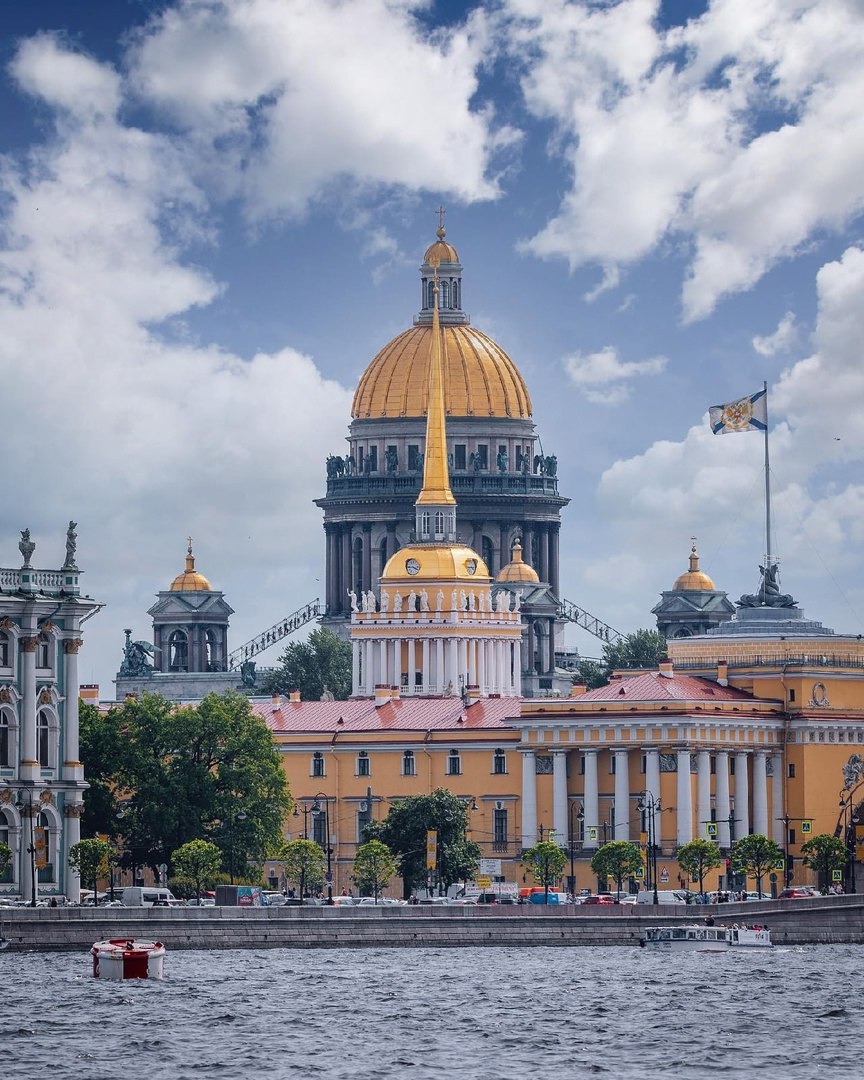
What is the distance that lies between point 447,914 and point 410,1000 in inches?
679

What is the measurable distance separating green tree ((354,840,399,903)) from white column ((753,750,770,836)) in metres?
21.8

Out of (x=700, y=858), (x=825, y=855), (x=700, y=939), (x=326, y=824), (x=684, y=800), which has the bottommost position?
(x=700, y=939)

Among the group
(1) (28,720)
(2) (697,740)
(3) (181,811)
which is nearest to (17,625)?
(1) (28,720)

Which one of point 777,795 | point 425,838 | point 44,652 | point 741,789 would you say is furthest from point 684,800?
point 44,652

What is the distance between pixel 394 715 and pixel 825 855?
23780mm

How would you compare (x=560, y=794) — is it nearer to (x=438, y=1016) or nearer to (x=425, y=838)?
(x=425, y=838)

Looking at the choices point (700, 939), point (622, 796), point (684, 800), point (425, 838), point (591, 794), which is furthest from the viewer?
point (591, 794)

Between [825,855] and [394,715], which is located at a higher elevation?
[394,715]

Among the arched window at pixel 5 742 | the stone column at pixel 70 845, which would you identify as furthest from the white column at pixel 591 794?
the arched window at pixel 5 742

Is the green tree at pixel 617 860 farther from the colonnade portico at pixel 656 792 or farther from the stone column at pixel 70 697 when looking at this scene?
the stone column at pixel 70 697

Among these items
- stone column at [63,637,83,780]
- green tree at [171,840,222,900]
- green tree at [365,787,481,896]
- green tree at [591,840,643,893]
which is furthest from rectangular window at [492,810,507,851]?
stone column at [63,637,83,780]

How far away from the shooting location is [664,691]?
176 m

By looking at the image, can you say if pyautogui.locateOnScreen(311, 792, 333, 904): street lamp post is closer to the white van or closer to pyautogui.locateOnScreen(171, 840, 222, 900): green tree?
pyautogui.locateOnScreen(171, 840, 222, 900): green tree

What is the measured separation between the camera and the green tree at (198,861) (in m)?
152
